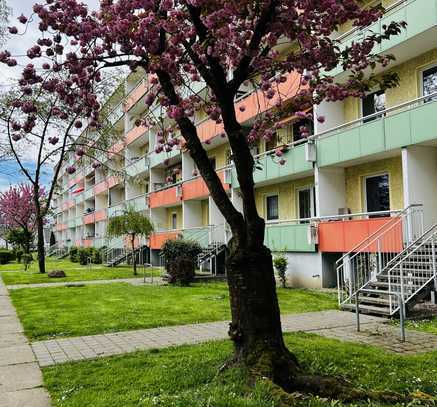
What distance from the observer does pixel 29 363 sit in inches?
269

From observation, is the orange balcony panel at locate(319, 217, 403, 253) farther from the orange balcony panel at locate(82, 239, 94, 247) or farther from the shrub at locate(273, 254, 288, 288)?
the orange balcony panel at locate(82, 239, 94, 247)

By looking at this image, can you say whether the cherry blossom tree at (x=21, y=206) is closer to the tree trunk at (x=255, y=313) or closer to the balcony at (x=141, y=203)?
the balcony at (x=141, y=203)

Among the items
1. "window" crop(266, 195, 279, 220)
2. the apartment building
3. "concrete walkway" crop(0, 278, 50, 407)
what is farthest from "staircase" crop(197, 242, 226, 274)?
"concrete walkway" crop(0, 278, 50, 407)

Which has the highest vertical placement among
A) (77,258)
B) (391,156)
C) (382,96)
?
(382,96)

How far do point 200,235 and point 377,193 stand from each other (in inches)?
436

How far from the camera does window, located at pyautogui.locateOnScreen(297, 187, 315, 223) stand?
A: 64.2ft

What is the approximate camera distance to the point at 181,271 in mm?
18438

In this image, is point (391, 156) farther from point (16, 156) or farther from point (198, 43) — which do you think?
point (16, 156)

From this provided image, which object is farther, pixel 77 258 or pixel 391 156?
pixel 77 258

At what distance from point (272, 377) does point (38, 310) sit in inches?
357

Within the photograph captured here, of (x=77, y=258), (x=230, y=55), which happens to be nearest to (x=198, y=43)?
(x=230, y=55)

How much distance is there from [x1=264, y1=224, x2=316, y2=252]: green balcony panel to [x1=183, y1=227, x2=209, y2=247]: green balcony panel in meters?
5.78

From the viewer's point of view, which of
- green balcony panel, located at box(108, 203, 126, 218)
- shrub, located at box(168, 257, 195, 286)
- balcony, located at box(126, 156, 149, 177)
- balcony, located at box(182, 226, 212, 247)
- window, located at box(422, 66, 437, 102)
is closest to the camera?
window, located at box(422, 66, 437, 102)

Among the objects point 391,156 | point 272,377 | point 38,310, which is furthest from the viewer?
point 391,156
